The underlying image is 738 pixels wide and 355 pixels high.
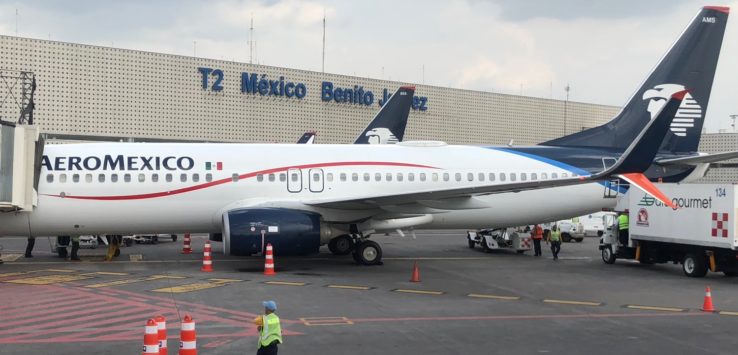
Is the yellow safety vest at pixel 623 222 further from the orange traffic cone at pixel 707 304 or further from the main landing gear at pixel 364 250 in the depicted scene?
the orange traffic cone at pixel 707 304

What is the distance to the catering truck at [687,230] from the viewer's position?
21219 mm

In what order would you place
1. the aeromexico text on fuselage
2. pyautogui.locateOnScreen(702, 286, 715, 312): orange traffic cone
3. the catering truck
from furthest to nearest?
the aeromexico text on fuselage
the catering truck
pyautogui.locateOnScreen(702, 286, 715, 312): orange traffic cone

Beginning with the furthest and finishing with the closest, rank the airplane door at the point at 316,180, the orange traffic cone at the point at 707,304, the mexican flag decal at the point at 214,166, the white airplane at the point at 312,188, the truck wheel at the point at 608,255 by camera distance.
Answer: the truck wheel at the point at 608,255 < the airplane door at the point at 316,180 < the mexican flag decal at the point at 214,166 < the white airplane at the point at 312,188 < the orange traffic cone at the point at 707,304

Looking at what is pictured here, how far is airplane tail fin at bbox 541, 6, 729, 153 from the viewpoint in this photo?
1072 inches

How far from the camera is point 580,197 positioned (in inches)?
1048

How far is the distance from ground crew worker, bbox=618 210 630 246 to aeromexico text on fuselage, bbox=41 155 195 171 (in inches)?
590

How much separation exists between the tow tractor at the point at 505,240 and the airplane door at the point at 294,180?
10.2 m

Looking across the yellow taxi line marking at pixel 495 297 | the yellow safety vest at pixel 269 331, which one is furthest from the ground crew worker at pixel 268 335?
the yellow taxi line marking at pixel 495 297

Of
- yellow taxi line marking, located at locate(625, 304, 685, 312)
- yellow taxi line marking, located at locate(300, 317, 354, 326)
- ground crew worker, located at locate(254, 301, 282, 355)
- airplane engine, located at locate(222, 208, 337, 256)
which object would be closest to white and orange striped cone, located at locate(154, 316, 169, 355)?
ground crew worker, located at locate(254, 301, 282, 355)

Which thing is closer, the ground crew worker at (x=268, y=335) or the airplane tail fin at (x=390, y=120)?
the ground crew worker at (x=268, y=335)

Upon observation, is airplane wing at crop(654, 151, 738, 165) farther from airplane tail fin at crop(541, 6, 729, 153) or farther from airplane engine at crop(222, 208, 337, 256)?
airplane engine at crop(222, 208, 337, 256)

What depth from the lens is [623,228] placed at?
82.5 feet

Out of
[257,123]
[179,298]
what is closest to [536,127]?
[257,123]

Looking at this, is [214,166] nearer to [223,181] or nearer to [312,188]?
Result: [223,181]
